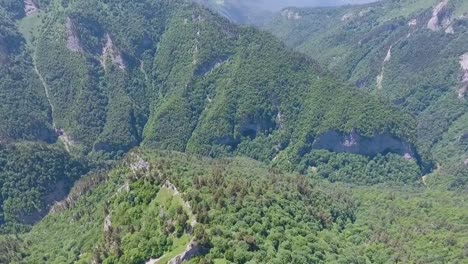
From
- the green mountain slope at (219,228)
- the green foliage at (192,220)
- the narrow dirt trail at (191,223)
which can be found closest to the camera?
the narrow dirt trail at (191,223)

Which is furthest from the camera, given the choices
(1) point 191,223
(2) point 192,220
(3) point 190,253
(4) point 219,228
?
(2) point 192,220

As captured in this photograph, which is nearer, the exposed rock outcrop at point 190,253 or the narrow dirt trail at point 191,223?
the exposed rock outcrop at point 190,253

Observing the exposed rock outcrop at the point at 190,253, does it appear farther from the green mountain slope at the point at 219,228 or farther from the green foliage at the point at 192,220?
the green foliage at the point at 192,220

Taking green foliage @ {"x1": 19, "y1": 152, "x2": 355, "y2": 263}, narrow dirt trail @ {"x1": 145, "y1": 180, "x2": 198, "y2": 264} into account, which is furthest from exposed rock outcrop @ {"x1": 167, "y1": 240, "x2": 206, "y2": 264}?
green foliage @ {"x1": 19, "y1": 152, "x2": 355, "y2": 263}

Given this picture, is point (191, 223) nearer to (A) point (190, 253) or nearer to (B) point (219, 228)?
(B) point (219, 228)

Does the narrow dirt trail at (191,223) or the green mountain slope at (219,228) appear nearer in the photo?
the narrow dirt trail at (191,223)

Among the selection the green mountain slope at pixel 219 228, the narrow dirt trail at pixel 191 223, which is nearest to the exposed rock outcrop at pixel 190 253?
the narrow dirt trail at pixel 191 223

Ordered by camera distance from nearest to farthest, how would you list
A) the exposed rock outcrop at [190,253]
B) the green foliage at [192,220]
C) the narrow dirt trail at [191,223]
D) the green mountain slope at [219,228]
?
the exposed rock outcrop at [190,253], the narrow dirt trail at [191,223], the green foliage at [192,220], the green mountain slope at [219,228]

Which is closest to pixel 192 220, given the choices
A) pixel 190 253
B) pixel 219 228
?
pixel 219 228

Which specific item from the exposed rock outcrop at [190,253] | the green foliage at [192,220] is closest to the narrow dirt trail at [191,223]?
the exposed rock outcrop at [190,253]

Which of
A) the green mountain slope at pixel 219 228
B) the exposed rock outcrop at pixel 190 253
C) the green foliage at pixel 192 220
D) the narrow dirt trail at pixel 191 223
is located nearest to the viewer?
the exposed rock outcrop at pixel 190 253

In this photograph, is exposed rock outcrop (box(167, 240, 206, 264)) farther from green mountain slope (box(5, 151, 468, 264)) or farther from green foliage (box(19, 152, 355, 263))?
green foliage (box(19, 152, 355, 263))

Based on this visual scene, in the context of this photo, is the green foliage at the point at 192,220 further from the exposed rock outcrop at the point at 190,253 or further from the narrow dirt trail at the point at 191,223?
the exposed rock outcrop at the point at 190,253
